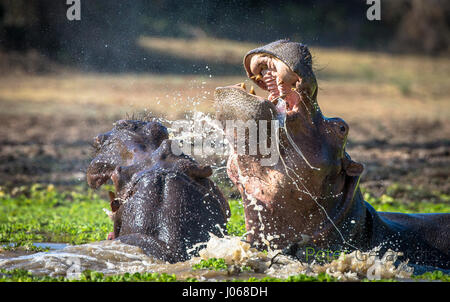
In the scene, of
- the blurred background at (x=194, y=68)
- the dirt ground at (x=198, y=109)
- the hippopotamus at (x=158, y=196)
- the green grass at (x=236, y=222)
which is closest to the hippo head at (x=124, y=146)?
the hippopotamus at (x=158, y=196)

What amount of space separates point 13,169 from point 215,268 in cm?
695

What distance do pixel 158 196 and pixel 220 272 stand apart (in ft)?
2.10

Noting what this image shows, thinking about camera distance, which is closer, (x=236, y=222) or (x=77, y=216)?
(x=236, y=222)

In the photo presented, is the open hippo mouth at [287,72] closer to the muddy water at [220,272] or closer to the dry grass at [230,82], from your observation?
the muddy water at [220,272]

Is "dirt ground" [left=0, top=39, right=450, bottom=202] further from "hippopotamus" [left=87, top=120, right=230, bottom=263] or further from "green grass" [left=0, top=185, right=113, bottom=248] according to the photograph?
"hippopotamus" [left=87, top=120, right=230, bottom=263]

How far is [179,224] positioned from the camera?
4.71 m

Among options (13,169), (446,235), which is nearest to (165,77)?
(13,169)

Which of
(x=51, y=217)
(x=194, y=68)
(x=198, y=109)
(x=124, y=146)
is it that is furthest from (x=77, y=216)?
(x=194, y=68)

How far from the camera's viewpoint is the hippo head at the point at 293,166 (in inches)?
184

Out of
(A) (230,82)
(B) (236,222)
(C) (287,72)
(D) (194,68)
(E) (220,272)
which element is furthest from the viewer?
(D) (194,68)

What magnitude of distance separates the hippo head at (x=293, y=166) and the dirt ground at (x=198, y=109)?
4.31 meters

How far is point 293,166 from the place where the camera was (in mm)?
4684

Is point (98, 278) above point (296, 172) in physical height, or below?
below

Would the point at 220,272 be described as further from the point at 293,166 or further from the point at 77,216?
the point at 77,216
